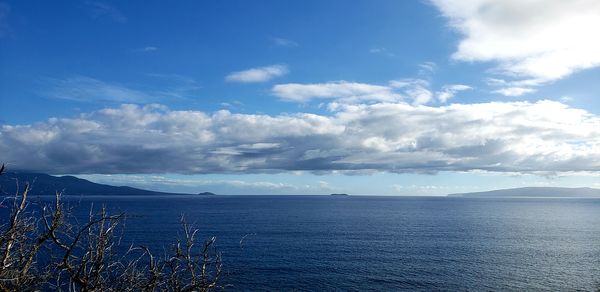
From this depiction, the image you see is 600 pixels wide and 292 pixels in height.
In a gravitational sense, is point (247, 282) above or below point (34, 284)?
below

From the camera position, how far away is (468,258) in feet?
264

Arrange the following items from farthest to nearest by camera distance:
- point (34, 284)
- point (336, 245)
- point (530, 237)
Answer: point (530, 237) < point (336, 245) < point (34, 284)

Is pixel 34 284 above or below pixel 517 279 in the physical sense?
above

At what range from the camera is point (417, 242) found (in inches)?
3851

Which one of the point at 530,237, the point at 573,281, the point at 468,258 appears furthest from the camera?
the point at 530,237

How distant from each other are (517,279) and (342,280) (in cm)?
2646

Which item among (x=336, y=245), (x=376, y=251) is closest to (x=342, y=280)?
(x=376, y=251)

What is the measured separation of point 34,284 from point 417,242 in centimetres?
9473

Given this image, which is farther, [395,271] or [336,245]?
[336,245]

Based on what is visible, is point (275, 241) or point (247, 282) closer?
point (247, 282)

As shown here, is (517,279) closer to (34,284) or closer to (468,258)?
(468,258)

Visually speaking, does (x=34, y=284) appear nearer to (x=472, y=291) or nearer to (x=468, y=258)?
(x=472, y=291)

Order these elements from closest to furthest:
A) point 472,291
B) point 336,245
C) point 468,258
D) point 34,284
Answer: point 34,284 → point 472,291 → point 468,258 → point 336,245

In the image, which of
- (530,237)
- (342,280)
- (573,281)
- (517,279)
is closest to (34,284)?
(342,280)
